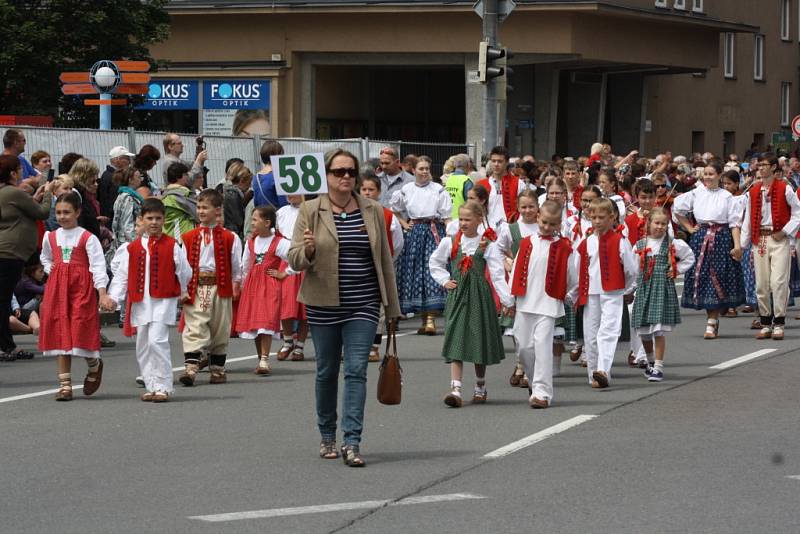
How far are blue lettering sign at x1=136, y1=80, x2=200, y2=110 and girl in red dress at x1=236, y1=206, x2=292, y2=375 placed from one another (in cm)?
2876

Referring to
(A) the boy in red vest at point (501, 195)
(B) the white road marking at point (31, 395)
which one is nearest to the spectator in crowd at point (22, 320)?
(B) the white road marking at point (31, 395)

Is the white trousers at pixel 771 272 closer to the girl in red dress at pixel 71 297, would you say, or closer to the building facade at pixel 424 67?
the girl in red dress at pixel 71 297

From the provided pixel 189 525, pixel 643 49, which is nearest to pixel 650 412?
pixel 189 525

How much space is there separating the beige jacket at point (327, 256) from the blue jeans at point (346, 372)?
192 mm

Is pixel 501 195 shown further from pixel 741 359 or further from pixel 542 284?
pixel 542 284

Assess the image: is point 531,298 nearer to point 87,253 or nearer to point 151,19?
point 87,253

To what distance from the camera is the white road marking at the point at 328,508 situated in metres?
7.74

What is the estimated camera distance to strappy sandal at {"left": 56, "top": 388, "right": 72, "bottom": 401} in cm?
1226

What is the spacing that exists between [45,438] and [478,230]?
3843mm

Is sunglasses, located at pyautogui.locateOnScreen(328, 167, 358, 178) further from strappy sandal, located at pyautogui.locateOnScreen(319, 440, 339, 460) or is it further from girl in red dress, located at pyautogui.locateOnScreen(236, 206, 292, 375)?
girl in red dress, located at pyautogui.locateOnScreen(236, 206, 292, 375)

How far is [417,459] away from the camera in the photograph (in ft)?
31.2

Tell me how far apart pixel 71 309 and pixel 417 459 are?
3.88 meters

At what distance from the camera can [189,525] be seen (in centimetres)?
755

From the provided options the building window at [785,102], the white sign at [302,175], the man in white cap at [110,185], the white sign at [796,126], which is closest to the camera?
the white sign at [302,175]
